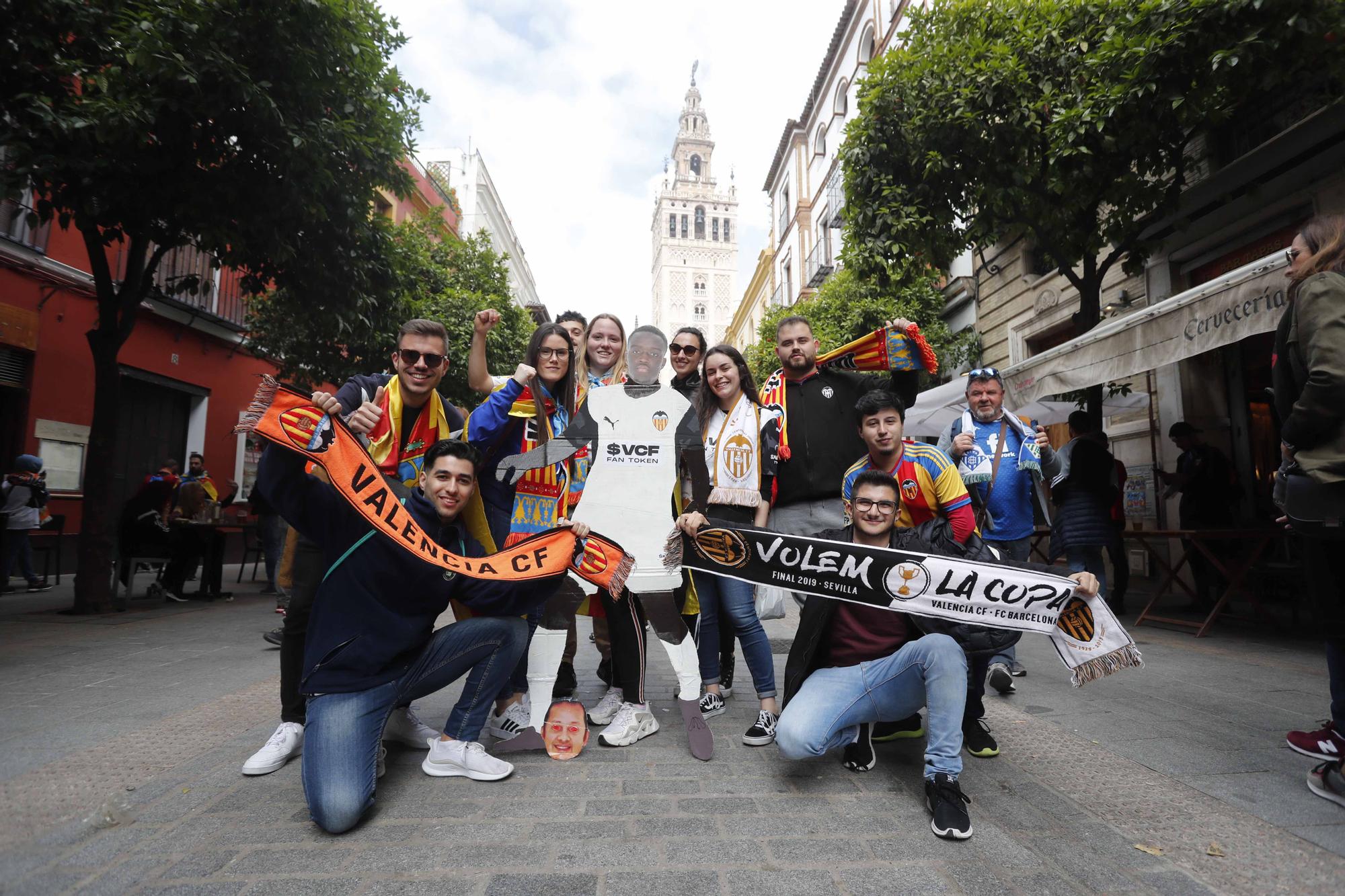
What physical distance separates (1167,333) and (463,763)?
5657mm

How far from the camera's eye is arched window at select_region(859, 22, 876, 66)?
72.6 ft

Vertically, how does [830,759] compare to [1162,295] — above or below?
below

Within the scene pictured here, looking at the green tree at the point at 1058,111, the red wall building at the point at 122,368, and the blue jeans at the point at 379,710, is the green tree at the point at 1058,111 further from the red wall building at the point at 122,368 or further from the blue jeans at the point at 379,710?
the blue jeans at the point at 379,710

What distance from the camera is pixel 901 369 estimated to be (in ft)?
13.4

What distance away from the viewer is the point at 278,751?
118 inches

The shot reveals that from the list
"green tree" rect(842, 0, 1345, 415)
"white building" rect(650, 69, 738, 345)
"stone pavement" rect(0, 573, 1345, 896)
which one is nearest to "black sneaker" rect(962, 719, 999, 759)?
"stone pavement" rect(0, 573, 1345, 896)

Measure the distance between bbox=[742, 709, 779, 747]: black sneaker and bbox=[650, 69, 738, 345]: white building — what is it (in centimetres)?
9349

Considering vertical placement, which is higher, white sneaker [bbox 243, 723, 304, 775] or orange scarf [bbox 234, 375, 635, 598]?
orange scarf [bbox 234, 375, 635, 598]

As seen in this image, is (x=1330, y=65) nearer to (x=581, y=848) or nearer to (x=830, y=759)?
(x=830, y=759)

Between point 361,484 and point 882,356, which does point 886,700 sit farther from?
point 361,484

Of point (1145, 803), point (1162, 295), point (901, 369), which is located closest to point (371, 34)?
point (901, 369)

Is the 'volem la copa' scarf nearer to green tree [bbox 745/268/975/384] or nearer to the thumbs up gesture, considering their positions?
the thumbs up gesture

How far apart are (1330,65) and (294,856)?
913 centimetres

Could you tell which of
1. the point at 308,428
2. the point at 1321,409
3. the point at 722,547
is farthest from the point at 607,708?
the point at 1321,409
